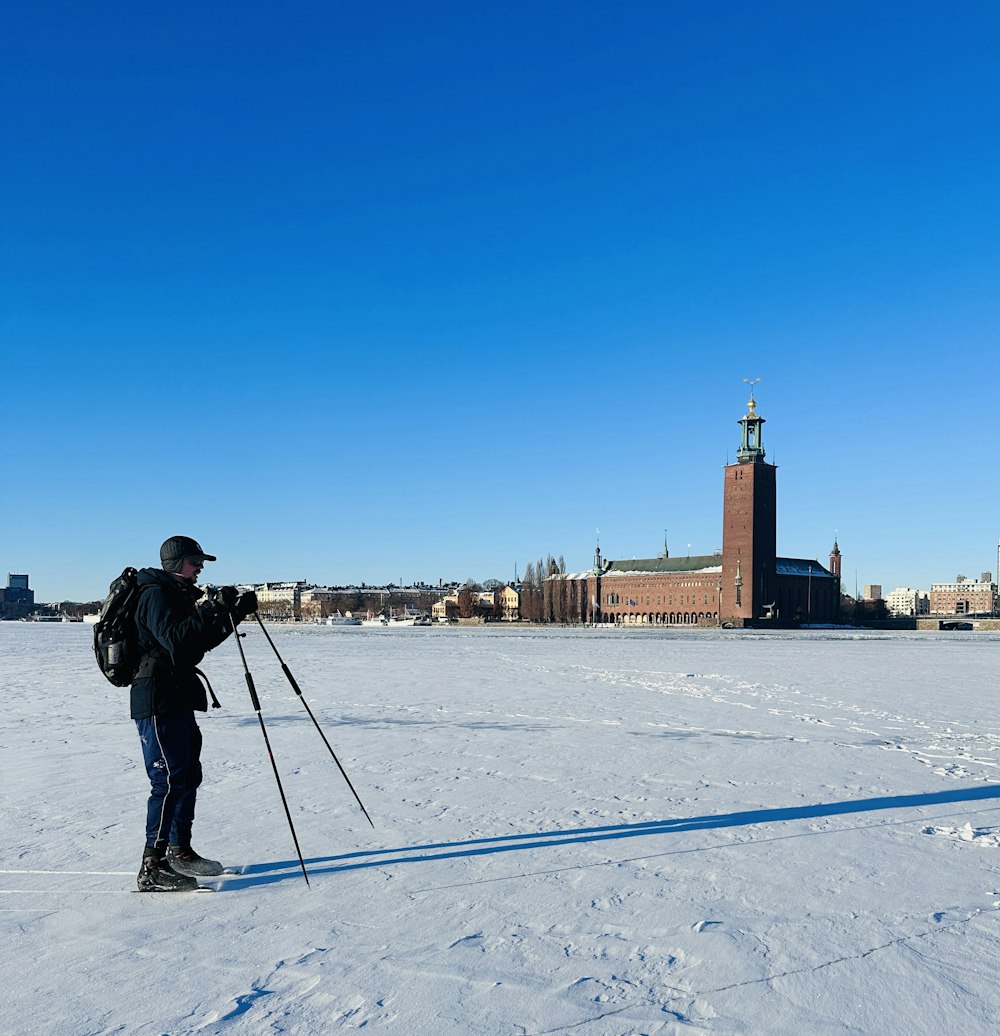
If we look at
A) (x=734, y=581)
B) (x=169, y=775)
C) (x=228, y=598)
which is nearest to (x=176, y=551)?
(x=228, y=598)

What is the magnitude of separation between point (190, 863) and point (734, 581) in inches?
4540

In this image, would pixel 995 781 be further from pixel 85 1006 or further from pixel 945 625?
pixel 945 625

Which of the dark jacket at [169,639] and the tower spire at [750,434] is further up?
the tower spire at [750,434]

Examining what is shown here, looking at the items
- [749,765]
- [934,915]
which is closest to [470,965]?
[934,915]

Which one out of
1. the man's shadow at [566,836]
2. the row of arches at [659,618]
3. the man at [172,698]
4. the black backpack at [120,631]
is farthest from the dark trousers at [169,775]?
the row of arches at [659,618]

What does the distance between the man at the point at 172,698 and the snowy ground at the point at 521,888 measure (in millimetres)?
285

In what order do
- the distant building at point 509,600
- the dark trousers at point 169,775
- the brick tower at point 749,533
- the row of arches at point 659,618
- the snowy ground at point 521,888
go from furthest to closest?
the distant building at point 509,600 → the row of arches at point 659,618 → the brick tower at point 749,533 → the dark trousers at point 169,775 → the snowy ground at point 521,888

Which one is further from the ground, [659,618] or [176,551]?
[176,551]

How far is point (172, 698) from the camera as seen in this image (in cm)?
521

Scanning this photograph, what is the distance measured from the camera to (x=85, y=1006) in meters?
3.63

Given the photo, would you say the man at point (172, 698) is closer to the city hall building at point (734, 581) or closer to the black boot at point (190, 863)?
the black boot at point (190, 863)

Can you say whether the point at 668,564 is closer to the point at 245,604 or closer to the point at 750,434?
the point at 750,434

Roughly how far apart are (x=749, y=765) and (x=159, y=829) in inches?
227

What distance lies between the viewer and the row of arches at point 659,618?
433 feet
